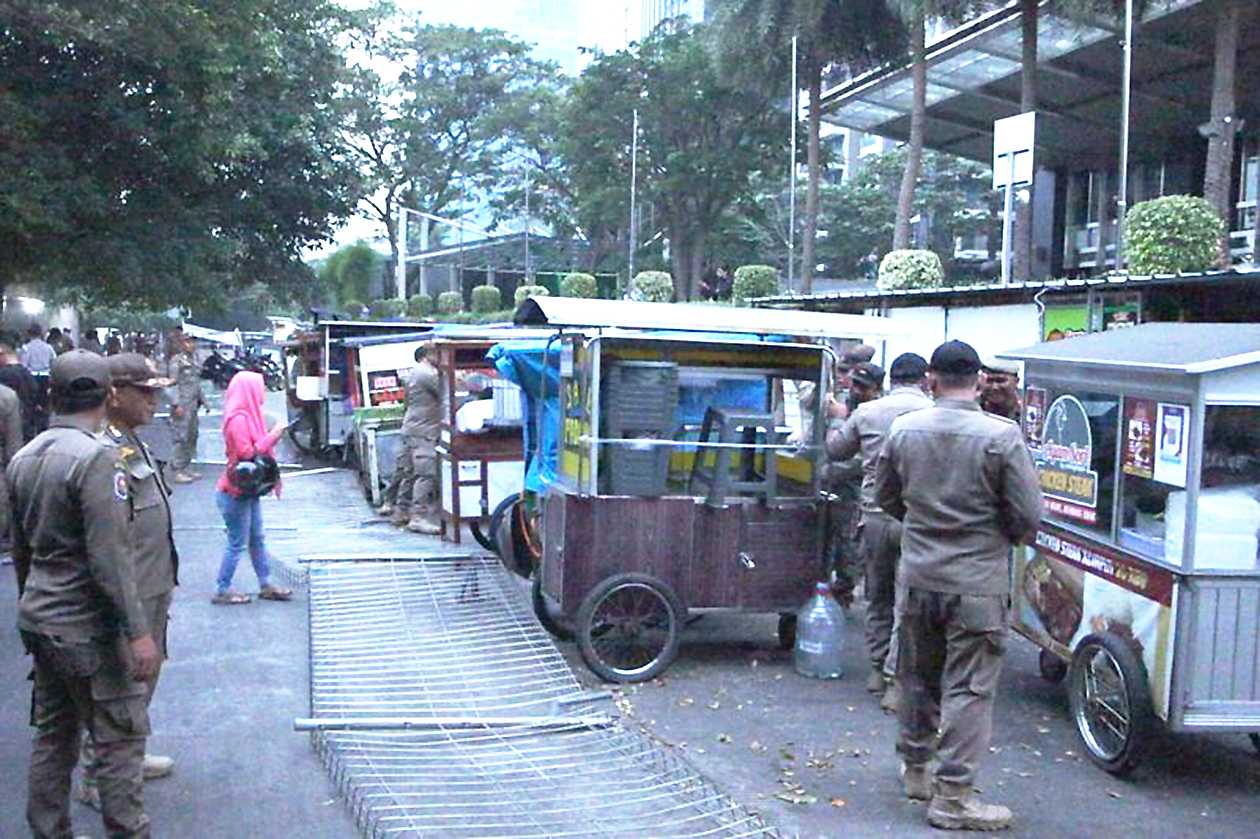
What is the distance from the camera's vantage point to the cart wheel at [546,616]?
8320mm

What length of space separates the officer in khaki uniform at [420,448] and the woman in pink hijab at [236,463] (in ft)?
8.59

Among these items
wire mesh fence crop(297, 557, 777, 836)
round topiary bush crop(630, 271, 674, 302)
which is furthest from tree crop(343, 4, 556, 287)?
wire mesh fence crop(297, 557, 777, 836)

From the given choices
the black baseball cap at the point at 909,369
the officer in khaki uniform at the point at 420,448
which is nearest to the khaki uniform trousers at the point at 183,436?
the officer in khaki uniform at the point at 420,448

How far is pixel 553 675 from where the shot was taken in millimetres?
7254

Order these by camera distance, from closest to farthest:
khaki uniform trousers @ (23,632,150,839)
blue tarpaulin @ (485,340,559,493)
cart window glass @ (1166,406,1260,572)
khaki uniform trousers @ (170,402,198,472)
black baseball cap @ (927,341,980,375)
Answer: khaki uniform trousers @ (23,632,150,839)
black baseball cap @ (927,341,980,375)
cart window glass @ (1166,406,1260,572)
blue tarpaulin @ (485,340,559,493)
khaki uniform trousers @ (170,402,198,472)

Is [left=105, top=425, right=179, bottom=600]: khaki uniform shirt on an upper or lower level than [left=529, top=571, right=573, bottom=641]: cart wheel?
upper

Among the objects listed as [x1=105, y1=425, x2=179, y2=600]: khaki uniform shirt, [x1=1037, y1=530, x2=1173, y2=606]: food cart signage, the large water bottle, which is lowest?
the large water bottle

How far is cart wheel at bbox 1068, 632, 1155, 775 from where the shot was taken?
5.66m

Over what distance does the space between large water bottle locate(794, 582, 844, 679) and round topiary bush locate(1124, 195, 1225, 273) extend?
7.57 meters

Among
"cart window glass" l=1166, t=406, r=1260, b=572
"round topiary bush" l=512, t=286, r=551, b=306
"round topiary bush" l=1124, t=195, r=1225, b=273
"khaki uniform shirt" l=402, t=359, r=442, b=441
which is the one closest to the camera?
"cart window glass" l=1166, t=406, r=1260, b=572

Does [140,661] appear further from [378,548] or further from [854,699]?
[378,548]

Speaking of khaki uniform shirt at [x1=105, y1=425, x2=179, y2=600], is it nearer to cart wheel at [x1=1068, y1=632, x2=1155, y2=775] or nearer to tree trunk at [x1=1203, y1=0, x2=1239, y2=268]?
cart wheel at [x1=1068, y1=632, x2=1155, y2=775]

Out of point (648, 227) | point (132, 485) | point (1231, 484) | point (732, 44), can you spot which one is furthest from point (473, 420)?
point (648, 227)

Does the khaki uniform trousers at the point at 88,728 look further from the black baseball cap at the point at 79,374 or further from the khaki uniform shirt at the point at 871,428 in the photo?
the khaki uniform shirt at the point at 871,428
